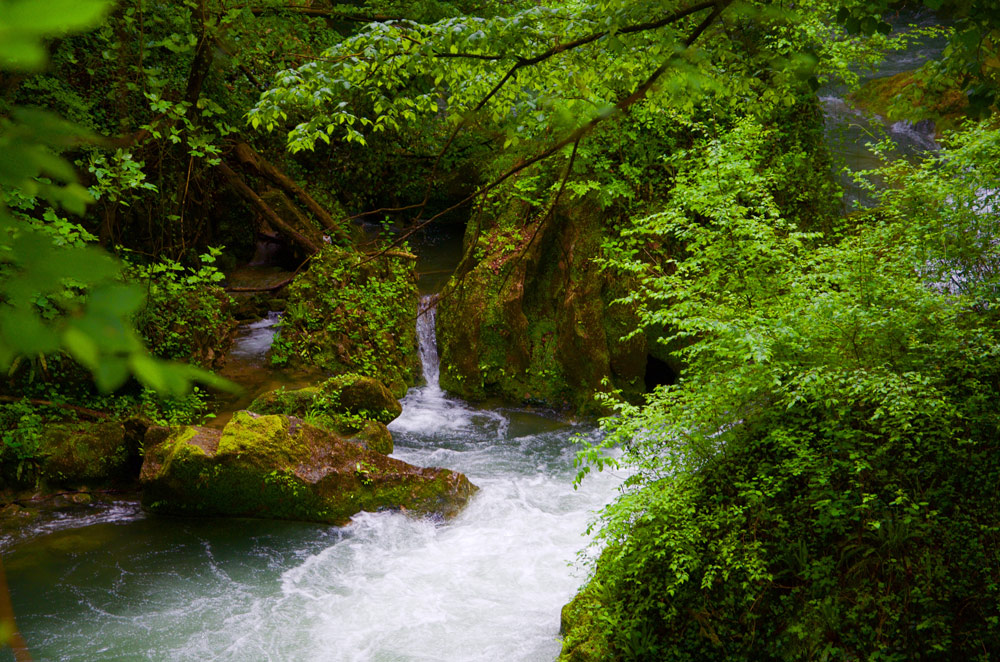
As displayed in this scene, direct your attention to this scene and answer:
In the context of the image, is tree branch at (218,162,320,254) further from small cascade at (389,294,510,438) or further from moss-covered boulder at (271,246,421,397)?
small cascade at (389,294,510,438)

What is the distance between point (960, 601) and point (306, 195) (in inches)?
388

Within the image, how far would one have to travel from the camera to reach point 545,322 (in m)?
10.0

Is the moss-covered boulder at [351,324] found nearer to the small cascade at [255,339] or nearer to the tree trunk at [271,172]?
the small cascade at [255,339]

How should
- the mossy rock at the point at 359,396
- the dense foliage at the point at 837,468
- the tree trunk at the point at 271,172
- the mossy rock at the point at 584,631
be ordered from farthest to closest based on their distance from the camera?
1. the tree trunk at the point at 271,172
2. the mossy rock at the point at 359,396
3. the mossy rock at the point at 584,631
4. the dense foliage at the point at 837,468

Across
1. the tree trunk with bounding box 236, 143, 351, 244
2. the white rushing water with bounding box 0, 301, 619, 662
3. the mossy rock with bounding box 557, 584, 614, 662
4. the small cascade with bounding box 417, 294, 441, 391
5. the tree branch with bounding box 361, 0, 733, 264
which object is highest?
the tree trunk with bounding box 236, 143, 351, 244

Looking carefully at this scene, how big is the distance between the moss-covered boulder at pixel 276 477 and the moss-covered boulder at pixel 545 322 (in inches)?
119

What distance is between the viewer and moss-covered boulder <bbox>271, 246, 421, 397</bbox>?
9.30m

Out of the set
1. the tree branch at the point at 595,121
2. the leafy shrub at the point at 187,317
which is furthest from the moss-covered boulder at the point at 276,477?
the tree branch at the point at 595,121

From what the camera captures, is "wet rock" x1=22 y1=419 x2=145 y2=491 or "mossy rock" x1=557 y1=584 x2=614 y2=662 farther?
"wet rock" x1=22 y1=419 x2=145 y2=491

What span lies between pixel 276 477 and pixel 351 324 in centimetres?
341

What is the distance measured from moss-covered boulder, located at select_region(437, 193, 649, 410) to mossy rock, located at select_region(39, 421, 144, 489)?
4.32 meters

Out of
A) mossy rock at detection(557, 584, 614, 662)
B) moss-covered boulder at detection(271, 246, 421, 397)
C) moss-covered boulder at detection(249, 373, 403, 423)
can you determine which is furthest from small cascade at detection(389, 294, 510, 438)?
mossy rock at detection(557, 584, 614, 662)

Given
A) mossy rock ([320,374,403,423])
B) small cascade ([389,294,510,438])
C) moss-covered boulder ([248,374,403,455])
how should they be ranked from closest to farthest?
moss-covered boulder ([248,374,403,455]) → mossy rock ([320,374,403,423]) → small cascade ([389,294,510,438])

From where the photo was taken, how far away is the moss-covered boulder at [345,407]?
24.9 feet
